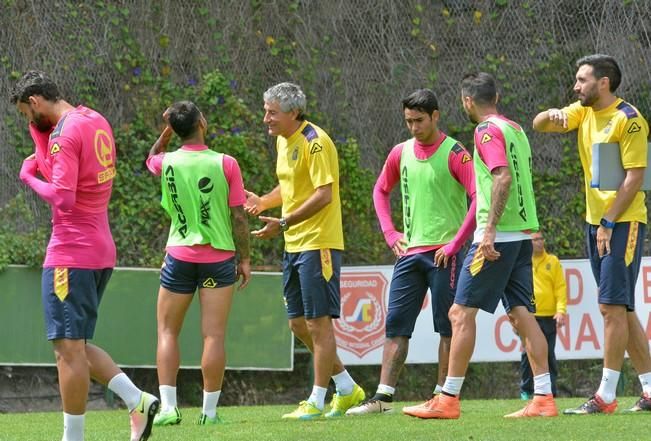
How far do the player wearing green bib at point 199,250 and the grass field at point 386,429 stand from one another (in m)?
0.32

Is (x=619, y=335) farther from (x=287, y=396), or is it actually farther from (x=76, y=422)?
(x=287, y=396)

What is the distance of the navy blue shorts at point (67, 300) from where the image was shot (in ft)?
21.0

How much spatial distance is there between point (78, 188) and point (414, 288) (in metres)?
2.88

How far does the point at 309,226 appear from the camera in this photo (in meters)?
8.34

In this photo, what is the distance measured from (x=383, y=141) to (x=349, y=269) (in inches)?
83.2

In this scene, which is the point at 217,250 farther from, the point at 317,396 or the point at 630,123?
the point at 630,123

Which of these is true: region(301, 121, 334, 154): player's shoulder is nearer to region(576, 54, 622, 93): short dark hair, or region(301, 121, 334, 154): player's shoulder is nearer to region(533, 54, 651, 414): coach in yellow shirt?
region(533, 54, 651, 414): coach in yellow shirt

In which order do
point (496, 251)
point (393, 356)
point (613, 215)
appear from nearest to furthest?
point (496, 251) < point (613, 215) < point (393, 356)

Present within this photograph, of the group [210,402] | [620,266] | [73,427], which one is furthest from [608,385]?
[73,427]

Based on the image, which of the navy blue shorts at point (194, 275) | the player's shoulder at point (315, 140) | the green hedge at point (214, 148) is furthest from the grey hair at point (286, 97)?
the green hedge at point (214, 148)

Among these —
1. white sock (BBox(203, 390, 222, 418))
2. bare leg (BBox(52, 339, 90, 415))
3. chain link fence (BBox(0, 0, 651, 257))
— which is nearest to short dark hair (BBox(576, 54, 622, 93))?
white sock (BBox(203, 390, 222, 418))

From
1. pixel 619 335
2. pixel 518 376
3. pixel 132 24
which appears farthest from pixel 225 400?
pixel 619 335

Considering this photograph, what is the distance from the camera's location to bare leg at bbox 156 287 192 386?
8.27 metres

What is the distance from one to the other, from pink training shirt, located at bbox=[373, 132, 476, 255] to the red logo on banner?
11.2 ft
